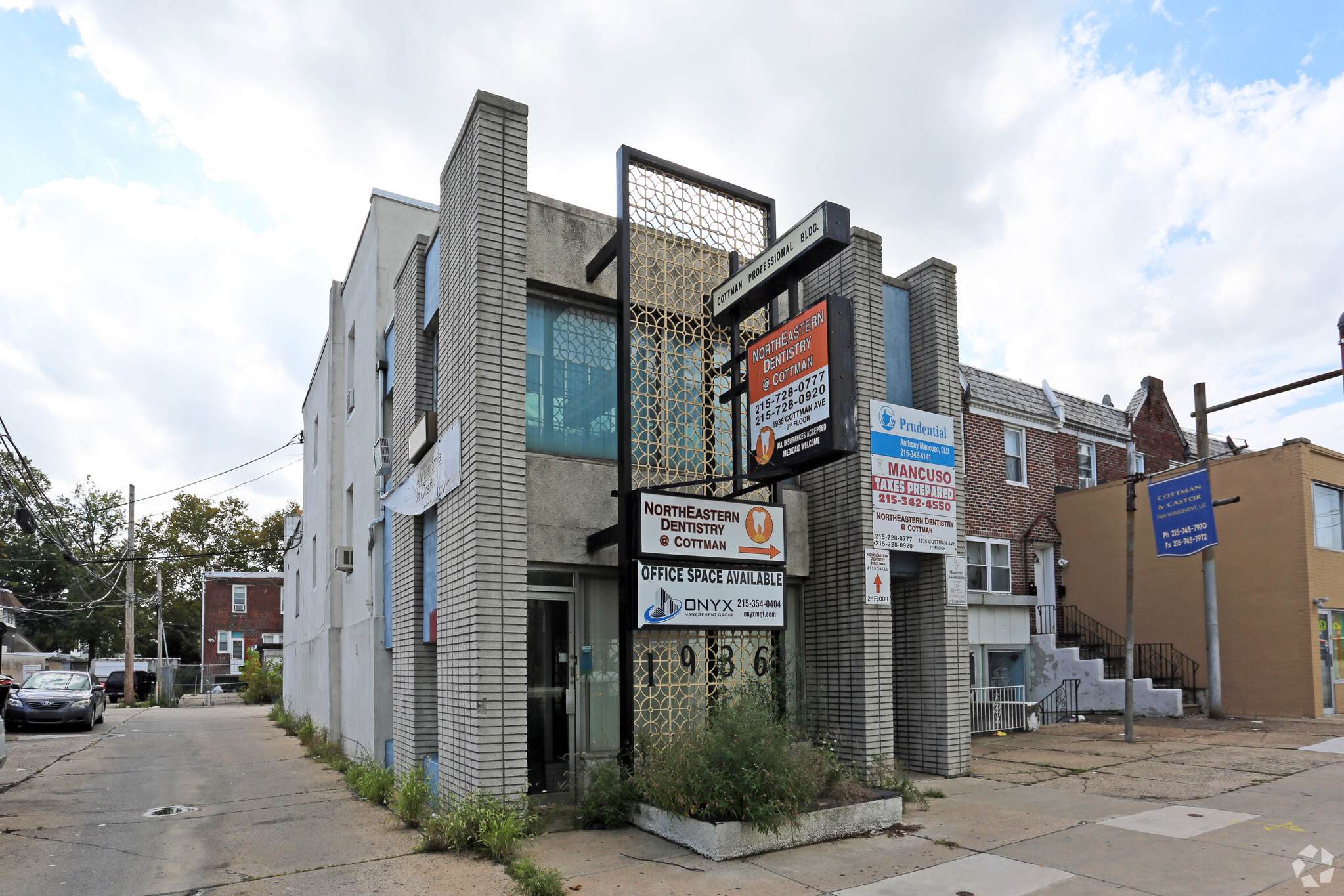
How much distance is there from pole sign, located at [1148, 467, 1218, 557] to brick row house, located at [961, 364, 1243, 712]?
3133 millimetres

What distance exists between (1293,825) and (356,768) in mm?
10834

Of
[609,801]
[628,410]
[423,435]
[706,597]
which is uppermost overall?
[628,410]

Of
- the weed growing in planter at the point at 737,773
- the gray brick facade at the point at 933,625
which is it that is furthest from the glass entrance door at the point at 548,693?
the gray brick facade at the point at 933,625

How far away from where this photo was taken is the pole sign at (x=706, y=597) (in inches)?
348

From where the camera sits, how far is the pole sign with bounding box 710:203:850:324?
8.34 metres

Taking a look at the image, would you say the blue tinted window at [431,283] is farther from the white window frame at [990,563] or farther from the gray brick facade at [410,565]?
the white window frame at [990,563]

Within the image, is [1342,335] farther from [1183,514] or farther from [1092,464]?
[1092,464]

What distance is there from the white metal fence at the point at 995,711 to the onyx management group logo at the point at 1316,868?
879cm

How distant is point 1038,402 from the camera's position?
22891 millimetres

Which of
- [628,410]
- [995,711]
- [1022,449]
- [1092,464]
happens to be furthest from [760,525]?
[1092,464]

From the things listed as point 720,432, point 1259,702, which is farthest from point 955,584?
point 1259,702

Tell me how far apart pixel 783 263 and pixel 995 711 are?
11.7 metres

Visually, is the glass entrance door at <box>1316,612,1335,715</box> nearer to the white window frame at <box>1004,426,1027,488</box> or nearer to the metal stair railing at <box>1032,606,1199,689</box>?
the metal stair railing at <box>1032,606,1199,689</box>

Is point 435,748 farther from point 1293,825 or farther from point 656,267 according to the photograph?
point 1293,825
